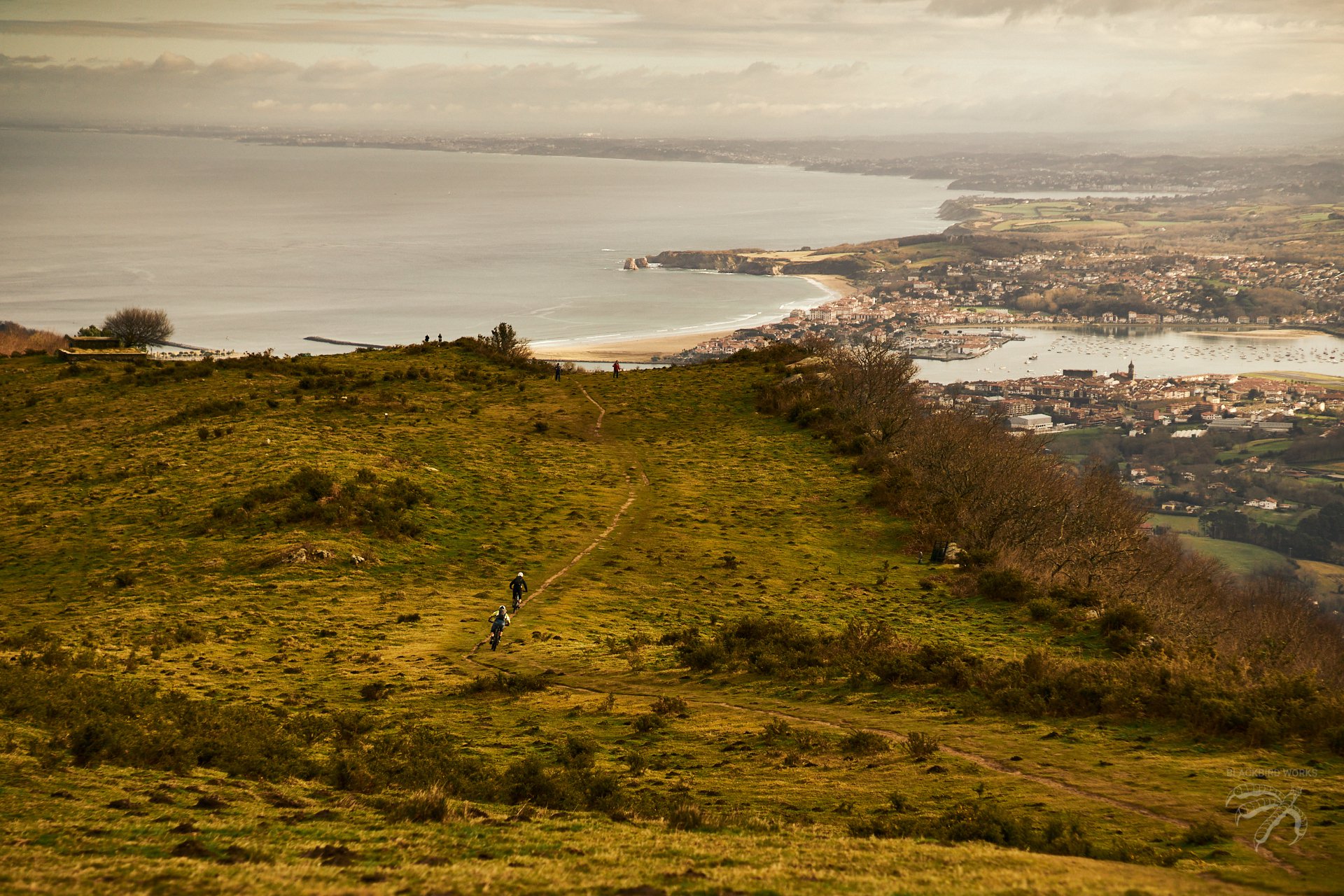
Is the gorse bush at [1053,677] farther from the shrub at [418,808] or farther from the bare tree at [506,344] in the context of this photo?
the bare tree at [506,344]

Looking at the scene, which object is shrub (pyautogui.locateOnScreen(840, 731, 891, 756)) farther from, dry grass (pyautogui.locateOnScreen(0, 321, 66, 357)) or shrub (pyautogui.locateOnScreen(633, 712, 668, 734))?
dry grass (pyautogui.locateOnScreen(0, 321, 66, 357))

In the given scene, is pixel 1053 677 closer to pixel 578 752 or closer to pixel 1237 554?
pixel 578 752

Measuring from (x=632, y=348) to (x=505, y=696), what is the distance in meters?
92.0

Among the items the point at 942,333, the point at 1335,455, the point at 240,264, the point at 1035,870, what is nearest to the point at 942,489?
the point at 1035,870

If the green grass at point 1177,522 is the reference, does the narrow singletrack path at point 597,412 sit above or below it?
above

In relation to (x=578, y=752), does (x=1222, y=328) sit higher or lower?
higher

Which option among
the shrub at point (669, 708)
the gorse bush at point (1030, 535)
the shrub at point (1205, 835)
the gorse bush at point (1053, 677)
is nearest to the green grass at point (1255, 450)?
the gorse bush at point (1030, 535)

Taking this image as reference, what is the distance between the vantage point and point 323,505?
32.8 metres

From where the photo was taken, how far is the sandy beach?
103769mm

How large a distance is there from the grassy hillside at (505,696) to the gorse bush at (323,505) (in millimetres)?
121

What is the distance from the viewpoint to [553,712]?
20047 millimetres

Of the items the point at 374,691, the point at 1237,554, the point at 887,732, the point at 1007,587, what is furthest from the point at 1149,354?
the point at 374,691

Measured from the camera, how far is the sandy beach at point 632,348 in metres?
104

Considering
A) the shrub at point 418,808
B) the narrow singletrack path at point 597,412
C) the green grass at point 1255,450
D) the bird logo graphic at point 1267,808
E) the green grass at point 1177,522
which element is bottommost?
the green grass at point 1177,522
